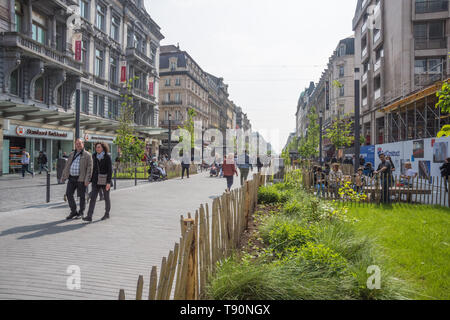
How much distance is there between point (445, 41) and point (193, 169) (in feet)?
77.0

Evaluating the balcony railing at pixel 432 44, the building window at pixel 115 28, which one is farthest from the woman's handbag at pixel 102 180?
the building window at pixel 115 28

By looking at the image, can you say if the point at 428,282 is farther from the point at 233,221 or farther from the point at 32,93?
the point at 32,93

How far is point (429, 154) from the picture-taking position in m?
13.6

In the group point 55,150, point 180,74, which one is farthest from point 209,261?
point 180,74

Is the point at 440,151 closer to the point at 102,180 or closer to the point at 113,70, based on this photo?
the point at 102,180

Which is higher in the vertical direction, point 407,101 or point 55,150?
point 407,101

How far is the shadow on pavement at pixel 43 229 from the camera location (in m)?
5.72

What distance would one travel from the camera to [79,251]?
4781 mm

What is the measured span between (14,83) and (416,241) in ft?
77.2

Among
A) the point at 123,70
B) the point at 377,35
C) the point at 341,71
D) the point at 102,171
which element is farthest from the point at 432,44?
the point at 102,171

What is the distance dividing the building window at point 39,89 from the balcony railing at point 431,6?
30.2 metres

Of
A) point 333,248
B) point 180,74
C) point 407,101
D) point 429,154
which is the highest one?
point 180,74

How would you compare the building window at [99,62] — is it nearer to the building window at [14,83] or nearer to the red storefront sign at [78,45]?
the red storefront sign at [78,45]

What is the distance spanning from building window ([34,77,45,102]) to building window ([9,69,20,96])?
157 centimetres
